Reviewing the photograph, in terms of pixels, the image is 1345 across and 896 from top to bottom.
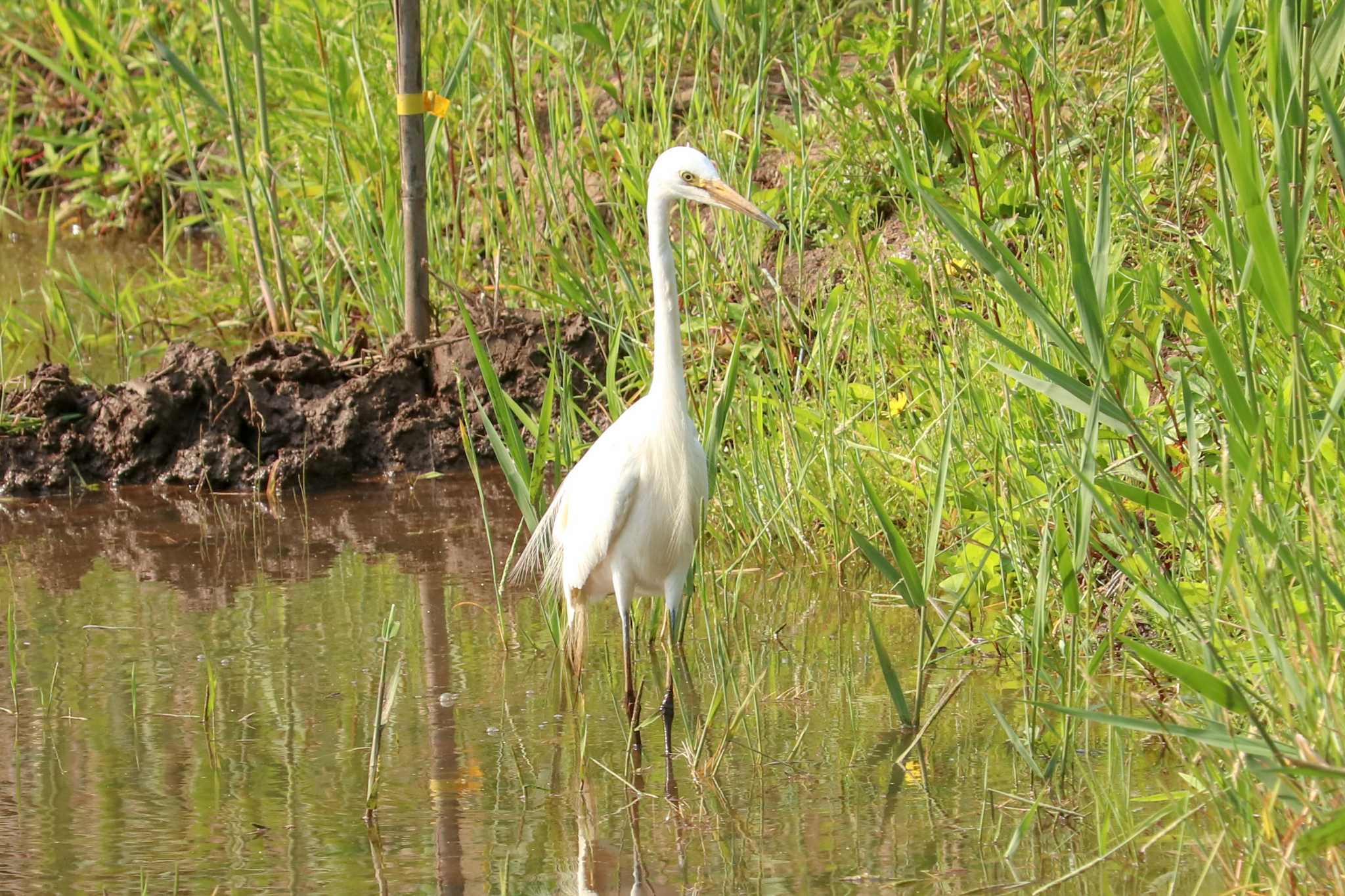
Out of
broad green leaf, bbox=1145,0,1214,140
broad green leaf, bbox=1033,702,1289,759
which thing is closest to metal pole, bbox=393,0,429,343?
broad green leaf, bbox=1145,0,1214,140

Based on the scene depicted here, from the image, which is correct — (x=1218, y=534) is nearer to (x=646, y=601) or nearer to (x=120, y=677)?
(x=646, y=601)

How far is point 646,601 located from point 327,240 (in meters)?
2.54

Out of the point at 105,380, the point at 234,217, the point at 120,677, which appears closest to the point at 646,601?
the point at 120,677

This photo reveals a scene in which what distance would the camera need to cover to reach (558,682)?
147 inches

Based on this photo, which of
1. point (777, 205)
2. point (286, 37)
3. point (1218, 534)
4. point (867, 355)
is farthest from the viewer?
point (286, 37)

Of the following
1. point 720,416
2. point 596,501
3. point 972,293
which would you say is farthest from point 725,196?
point 972,293

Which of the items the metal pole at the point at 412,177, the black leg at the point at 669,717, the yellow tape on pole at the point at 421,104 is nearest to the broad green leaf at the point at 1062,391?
the black leg at the point at 669,717

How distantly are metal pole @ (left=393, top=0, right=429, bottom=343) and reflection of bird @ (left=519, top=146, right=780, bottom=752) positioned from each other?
189cm

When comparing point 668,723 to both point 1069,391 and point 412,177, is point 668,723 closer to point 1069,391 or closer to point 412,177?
point 1069,391

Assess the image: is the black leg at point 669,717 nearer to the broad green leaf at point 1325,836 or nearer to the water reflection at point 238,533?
the water reflection at point 238,533

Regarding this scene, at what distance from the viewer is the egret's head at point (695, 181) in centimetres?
353

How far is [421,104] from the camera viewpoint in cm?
534

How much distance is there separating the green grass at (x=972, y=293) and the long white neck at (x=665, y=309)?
0.16 meters

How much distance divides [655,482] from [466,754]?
2.41 ft
